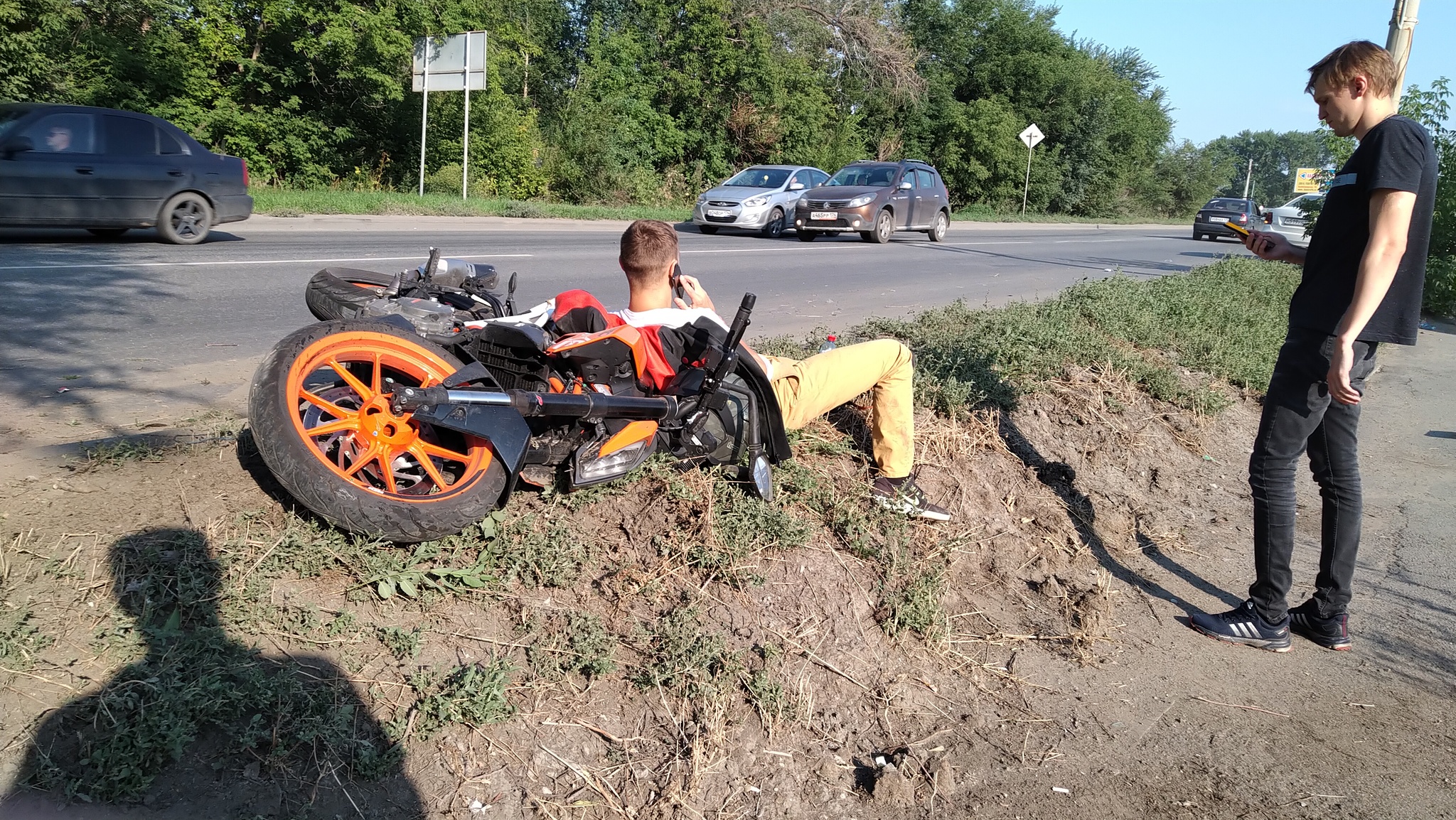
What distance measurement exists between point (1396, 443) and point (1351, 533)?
3856mm

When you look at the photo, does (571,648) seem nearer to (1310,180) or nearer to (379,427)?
(379,427)

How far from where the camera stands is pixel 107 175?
40.7 feet

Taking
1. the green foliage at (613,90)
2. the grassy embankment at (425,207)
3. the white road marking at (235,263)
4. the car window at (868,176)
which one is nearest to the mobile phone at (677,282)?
the white road marking at (235,263)

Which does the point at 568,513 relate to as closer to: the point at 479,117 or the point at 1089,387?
the point at 1089,387

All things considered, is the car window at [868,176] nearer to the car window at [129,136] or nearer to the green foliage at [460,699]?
the car window at [129,136]

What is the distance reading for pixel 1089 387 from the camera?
6.67 meters

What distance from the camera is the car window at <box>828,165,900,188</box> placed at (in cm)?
2291

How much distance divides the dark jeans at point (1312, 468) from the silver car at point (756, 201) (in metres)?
18.4

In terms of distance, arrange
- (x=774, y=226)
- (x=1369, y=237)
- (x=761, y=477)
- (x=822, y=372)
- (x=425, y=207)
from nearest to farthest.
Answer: (x=1369, y=237) < (x=761, y=477) < (x=822, y=372) < (x=425, y=207) < (x=774, y=226)

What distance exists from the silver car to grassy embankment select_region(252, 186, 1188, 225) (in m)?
2.83

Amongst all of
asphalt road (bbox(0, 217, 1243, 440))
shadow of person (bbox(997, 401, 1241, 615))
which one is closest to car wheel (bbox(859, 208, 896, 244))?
asphalt road (bbox(0, 217, 1243, 440))

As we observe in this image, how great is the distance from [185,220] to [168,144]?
0.94m

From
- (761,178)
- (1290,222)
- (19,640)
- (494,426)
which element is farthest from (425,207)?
(19,640)

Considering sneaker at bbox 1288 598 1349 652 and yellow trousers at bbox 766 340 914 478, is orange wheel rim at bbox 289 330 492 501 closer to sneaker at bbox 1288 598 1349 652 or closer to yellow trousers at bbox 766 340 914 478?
yellow trousers at bbox 766 340 914 478
